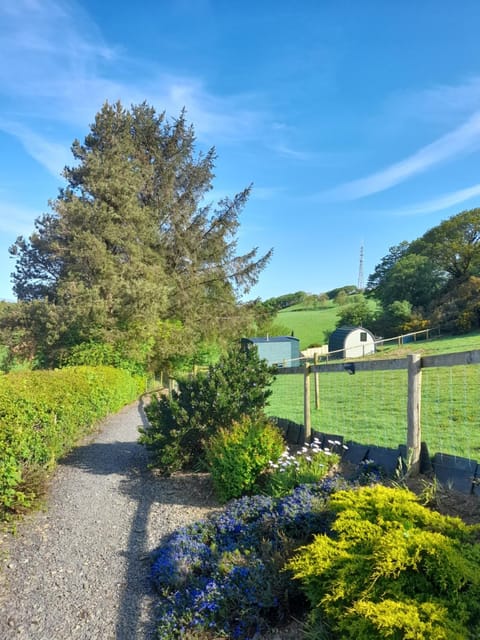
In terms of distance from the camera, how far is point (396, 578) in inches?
67.6

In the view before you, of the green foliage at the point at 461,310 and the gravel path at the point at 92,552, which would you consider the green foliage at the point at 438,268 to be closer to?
the green foliage at the point at 461,310

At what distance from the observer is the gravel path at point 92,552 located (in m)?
2.34

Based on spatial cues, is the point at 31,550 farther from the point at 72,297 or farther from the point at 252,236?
the point at 252,236

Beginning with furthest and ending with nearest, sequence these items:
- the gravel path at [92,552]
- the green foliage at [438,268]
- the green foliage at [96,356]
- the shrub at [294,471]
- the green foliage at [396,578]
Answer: the green foliage at [438,268], the green foliage at [96,356], the shrub at [294,471], the gravel path at [92,552], the green foliage at [396,578]

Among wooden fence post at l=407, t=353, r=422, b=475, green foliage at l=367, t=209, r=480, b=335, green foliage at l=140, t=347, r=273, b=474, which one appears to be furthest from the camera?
green foliage at l=367, t=209, r=480, b=335

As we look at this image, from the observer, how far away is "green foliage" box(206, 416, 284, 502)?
3889 mm

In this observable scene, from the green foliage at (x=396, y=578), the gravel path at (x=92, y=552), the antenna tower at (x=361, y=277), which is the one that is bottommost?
the gravel path at (x=92, y=552)

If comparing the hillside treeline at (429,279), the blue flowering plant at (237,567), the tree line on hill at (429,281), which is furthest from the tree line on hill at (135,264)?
the blue flowering plant at (237,567)

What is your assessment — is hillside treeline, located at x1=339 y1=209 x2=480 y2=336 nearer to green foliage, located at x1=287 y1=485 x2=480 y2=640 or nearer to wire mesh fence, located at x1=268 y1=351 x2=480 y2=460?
wire mesh fence, located at x1=268 y1=351 x2=480 y2=460

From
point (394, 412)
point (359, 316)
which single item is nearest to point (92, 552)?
point (394, 412)

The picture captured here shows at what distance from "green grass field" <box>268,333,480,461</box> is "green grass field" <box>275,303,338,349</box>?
95.4 feet

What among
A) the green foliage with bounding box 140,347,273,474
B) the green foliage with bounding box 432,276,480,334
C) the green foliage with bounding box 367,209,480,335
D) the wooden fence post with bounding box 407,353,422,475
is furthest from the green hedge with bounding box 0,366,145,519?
the green foliage with bounding box 367,209,480,335

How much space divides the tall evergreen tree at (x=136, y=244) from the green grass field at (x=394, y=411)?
23.8 ft

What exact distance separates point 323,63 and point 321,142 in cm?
434
